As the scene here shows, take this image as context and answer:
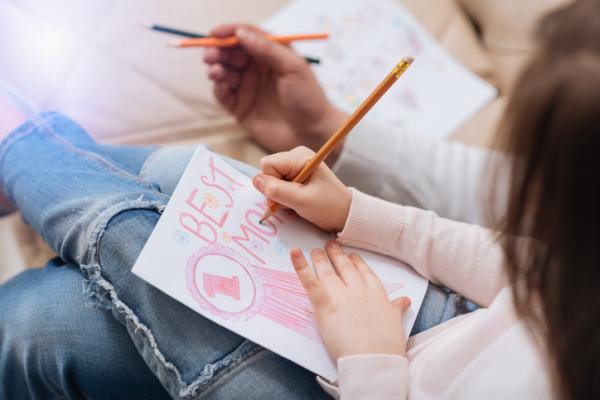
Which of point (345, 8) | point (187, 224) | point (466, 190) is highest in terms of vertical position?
point (345, 8)

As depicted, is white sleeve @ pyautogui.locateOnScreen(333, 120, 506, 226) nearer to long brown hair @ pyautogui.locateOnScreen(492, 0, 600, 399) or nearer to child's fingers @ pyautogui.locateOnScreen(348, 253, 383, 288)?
child's fingers @ pyautogui.locateOnScreen(348, 253, 383, 288)

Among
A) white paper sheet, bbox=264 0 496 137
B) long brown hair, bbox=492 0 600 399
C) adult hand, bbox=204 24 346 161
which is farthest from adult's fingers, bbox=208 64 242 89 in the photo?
long brown hair, bbox=492 0 600 399

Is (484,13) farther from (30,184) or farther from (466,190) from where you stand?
(30,184)

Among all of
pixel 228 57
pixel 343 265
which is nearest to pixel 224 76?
pixel 228 57

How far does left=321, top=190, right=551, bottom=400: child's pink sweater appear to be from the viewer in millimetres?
452

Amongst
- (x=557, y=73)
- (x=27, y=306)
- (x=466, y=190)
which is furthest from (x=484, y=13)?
(x=27, y=306)

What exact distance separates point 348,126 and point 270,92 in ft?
1.32

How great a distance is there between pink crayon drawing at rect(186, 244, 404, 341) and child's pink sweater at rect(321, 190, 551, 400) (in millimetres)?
70

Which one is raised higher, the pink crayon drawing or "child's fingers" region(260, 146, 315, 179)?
"child's fingers" region(260, 146, 315, 179)

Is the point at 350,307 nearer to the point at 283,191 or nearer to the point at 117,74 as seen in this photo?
the point at 283,191

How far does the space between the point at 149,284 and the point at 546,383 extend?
353mm

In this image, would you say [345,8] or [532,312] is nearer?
[532,312]

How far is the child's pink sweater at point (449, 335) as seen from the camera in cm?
45

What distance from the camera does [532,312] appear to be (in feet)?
1.36
